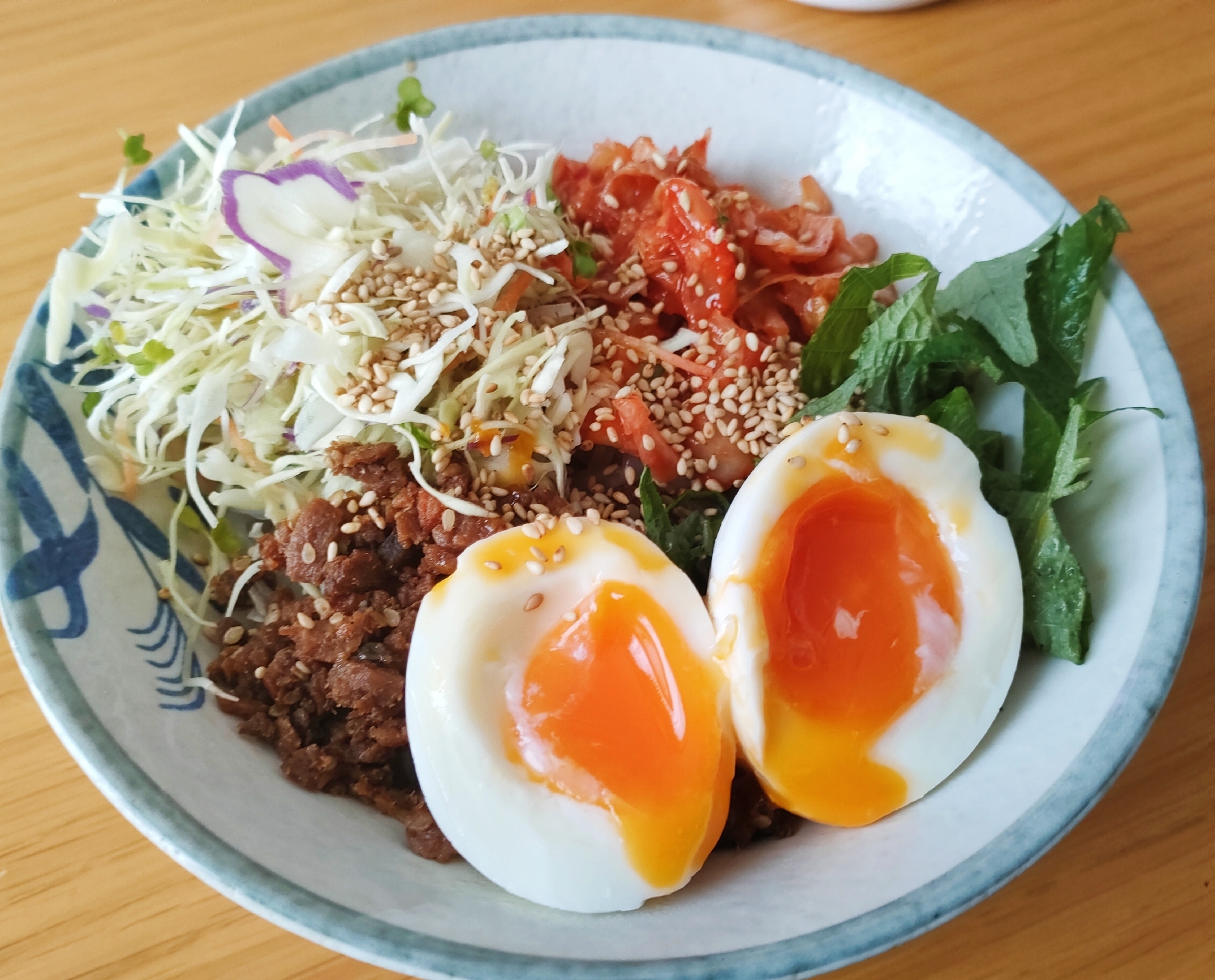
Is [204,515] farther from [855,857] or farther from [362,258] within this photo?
[855,857]

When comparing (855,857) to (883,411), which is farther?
(883,411)

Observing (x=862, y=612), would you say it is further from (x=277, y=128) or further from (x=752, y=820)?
(x=277, y=128)

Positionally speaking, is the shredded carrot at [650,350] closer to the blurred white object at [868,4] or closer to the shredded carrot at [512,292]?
the shredded carrot at [512,292]

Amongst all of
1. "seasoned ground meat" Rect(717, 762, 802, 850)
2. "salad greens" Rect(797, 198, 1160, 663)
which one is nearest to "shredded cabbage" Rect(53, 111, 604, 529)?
"salad greens" Rect(797, 198, 1160, 663)

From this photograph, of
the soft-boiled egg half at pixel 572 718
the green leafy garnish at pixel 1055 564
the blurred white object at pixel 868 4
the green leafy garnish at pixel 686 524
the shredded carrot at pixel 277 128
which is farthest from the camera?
the blurred white object at pixel 868 4

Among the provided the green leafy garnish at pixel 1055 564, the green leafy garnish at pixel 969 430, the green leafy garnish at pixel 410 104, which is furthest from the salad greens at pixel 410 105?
the green leafy garnish at pixel 1055 564

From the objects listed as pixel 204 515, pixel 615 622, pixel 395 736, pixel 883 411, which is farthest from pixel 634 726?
pixel 204 515
